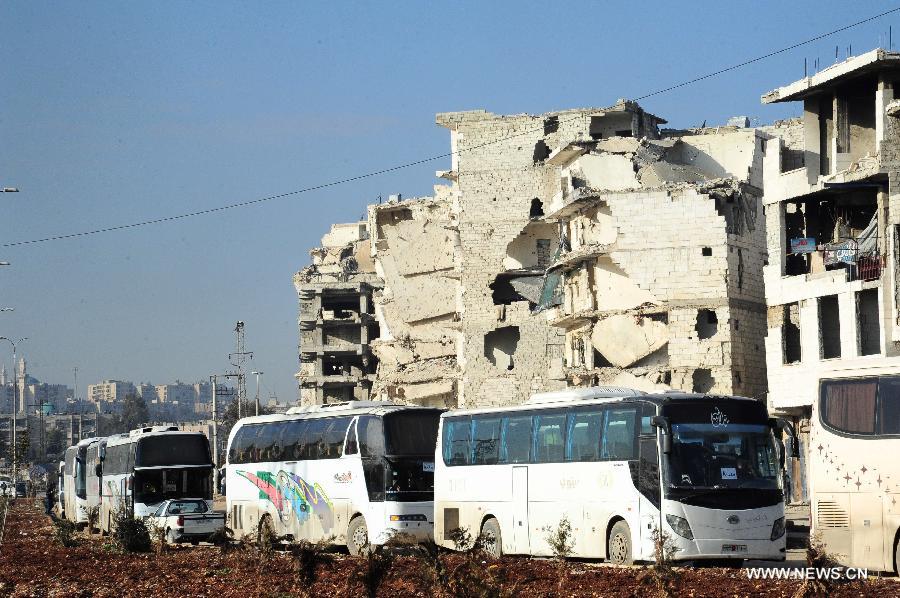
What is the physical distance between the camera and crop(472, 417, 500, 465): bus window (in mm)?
29016

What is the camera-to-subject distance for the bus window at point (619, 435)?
2489 cm

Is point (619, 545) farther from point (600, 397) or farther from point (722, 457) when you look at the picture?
point (600, 397)

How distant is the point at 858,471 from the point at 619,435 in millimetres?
5217

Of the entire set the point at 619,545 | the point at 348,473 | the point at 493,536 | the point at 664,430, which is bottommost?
the point at 493,536

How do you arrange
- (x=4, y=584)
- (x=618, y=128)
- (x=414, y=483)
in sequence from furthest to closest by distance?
1. (x=618, y=128)
2. (x=414, y=483)
3. (x=4, y=584)

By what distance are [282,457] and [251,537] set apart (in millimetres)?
2208

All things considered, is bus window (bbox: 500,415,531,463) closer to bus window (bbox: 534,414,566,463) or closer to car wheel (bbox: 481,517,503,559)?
bus window (bbox: 534,414,566,463)

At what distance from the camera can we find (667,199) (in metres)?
54.0

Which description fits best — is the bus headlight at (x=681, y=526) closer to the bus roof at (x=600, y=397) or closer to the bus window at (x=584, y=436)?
the bus roof at (x=600, y=397)

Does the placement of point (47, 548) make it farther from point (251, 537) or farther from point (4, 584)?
point (4, 584)

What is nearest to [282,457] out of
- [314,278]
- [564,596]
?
[564,596]

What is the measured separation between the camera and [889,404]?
67.8ft

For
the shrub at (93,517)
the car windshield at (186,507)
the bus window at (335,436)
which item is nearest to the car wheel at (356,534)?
the bus window at (335,436)

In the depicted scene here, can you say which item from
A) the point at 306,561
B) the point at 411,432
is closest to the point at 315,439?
the point at 411,432
